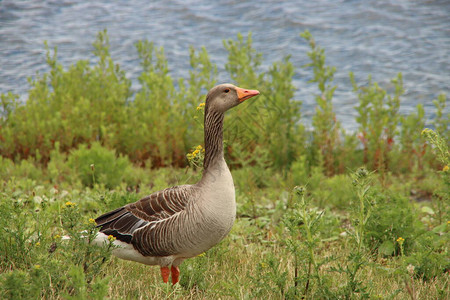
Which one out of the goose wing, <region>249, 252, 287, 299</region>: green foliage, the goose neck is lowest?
<region>249, 252, 287, 299</region>: green foliage

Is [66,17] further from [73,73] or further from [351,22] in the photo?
[351,22]

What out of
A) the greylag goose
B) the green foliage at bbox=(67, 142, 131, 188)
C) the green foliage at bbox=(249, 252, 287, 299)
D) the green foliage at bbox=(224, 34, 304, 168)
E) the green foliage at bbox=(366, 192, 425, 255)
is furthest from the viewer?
the green foliage at bbox=(224, 34, 304, 168)

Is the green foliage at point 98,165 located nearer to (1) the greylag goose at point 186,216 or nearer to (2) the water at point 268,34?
(1) the greylag goose at point 186,216

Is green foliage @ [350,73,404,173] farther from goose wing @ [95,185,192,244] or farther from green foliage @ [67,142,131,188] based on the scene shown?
goose wing @ [95,185,192,244]

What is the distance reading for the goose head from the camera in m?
4.19

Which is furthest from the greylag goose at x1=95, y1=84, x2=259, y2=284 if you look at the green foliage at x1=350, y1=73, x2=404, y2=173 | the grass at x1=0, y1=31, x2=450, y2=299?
the green foliage at x1=350, y1=73, x2=404, y2=173

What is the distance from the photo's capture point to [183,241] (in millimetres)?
3957

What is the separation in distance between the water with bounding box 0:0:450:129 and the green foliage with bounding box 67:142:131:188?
368 cm

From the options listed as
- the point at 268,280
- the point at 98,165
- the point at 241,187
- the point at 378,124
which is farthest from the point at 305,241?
the point at 378,124

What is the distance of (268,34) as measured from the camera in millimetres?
13430

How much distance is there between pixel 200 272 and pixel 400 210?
2.14 metres

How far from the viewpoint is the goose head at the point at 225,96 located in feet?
13.7

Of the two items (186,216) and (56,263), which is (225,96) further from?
(56,263)

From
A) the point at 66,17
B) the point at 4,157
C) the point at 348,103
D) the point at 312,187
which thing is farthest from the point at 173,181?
the point at 66,17
